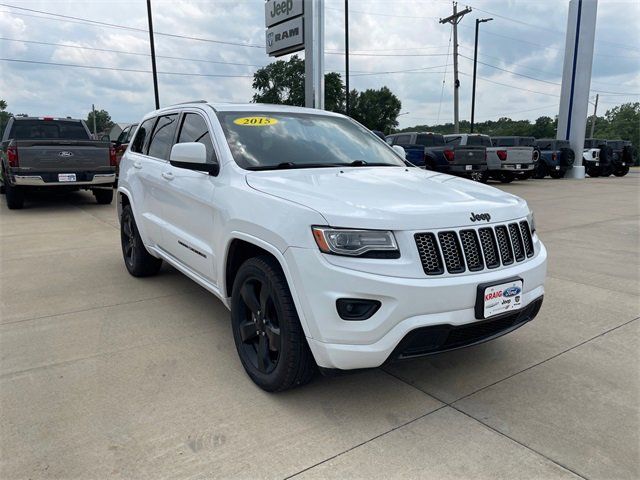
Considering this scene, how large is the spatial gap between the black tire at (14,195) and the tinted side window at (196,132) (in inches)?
308

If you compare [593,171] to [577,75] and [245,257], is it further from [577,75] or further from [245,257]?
[245,257]

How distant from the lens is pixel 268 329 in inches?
113

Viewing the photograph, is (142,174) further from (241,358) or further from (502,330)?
(502,330)

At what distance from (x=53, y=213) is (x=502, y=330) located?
9987 mm

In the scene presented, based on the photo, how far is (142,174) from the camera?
488 centimetres

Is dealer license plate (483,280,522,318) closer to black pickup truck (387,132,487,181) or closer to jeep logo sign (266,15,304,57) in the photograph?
black pickup truck (387,132,487,181)

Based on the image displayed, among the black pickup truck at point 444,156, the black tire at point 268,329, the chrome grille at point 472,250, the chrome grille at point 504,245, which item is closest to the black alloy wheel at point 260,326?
the black tire at point 268,329

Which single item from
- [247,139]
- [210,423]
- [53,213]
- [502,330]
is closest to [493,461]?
[502,330]

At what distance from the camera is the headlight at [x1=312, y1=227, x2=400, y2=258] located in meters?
2.46

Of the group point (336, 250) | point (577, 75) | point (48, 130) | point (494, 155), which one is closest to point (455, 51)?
point (577, 75)

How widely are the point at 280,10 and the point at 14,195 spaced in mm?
9368

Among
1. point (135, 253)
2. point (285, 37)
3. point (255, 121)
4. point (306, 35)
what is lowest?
point (135, 253)

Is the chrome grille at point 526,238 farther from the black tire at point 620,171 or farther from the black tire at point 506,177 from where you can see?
the black tire at point 620,171

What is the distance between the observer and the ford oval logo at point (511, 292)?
2.70 meters
